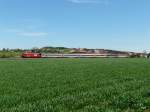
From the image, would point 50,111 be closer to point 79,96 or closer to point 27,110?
point 27,110

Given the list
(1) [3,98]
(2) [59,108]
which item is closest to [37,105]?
(2) [59,108]

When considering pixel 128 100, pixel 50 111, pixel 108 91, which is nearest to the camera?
pixel 50 111

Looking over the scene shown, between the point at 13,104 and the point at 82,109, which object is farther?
the point at 13,104

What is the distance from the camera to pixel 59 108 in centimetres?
1213

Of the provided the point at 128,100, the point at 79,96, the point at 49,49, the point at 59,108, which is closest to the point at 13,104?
the point at 59,108

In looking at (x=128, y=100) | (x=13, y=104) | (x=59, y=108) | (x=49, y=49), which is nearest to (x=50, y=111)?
(x=59, y=108)

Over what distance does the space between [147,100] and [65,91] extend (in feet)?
13.5

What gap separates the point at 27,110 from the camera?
11.8 m

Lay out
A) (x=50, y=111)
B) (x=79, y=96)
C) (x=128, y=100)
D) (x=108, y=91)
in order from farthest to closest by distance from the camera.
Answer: (x=108, y=91)
(x=79, y=96)
(x=128, y=100)
(x=50, y=111)

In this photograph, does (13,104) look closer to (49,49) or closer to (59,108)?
(59,108)

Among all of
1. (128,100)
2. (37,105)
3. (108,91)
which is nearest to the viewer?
(37,105)

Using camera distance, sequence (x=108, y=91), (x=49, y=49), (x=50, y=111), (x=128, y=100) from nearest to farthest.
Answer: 1. (x=50, y=111)
2. (x=128, y=100)
3. (x=108, y=91)
4. (x=49, y=49)

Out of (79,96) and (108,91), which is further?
(108,91)

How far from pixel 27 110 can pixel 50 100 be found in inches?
84.6
